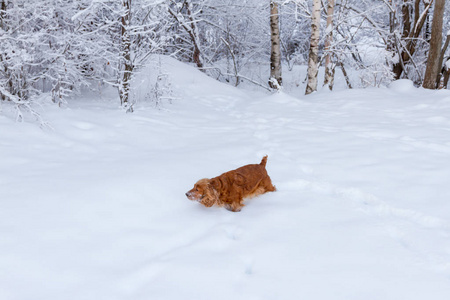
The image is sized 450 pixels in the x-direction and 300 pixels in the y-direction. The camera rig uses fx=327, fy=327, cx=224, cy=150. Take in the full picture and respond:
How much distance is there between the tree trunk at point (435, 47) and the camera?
705 centimetres

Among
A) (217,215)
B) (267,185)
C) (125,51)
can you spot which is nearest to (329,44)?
(125,51)

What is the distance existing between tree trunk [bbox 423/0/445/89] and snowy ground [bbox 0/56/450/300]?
146 inches

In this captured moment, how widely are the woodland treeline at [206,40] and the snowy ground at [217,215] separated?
1128 mm

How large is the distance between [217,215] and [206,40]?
10.2 m

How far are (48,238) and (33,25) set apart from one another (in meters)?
4.56

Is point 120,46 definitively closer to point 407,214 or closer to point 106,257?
point 106,257

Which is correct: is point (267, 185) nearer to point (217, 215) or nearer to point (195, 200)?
point (217, 215)

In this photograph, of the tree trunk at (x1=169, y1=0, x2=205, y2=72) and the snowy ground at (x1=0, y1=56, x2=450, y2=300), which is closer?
the snowy ground at (x1=0, y1=56, x2=450, y2=300)

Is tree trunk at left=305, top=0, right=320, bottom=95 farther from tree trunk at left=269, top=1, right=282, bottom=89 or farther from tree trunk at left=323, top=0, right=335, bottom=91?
tree trunk at left=269, top=1, right=282, bottom=89

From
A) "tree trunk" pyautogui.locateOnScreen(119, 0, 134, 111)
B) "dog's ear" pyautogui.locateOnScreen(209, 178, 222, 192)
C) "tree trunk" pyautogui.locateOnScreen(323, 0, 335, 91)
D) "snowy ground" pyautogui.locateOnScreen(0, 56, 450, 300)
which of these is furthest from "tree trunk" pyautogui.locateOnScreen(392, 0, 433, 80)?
"dog's ear" pyautogui.locateOnScreen(209, 178, 222, 192)

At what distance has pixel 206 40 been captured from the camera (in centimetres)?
1156

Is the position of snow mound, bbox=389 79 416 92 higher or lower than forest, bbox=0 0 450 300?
higher

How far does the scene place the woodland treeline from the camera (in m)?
4.79

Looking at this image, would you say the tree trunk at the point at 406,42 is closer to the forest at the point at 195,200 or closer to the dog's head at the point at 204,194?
the forest at the point at 195,200
